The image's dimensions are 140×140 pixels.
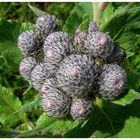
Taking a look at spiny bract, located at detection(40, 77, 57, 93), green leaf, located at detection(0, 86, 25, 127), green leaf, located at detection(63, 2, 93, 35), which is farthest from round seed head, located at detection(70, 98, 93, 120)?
green leaf, located at detection(0, 86, 25, 127)

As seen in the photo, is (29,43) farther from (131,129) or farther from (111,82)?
(131,129)

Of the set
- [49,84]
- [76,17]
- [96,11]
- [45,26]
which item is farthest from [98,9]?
[49,84]

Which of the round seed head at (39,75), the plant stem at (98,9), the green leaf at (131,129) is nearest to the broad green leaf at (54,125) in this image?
the round seed head at (39,75)

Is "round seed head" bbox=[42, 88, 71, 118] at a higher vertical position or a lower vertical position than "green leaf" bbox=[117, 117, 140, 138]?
higher

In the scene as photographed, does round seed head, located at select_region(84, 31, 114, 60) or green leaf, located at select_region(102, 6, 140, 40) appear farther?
green leaf, located at select_region(102, 6, 140, 40)

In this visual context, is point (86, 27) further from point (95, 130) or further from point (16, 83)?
point (16, 83)

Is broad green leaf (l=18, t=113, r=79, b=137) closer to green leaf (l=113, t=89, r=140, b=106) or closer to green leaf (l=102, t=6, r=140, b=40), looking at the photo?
green leaf (l=113, t=89, r=140, b=106)

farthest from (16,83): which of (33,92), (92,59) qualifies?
(92,59)
